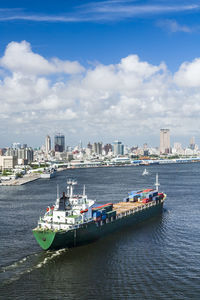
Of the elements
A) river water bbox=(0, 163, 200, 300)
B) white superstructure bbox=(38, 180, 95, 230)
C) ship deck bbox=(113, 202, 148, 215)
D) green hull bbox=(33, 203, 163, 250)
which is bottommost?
river water bbox=(0, 163, 200, 300)

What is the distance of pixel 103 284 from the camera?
72.6ft

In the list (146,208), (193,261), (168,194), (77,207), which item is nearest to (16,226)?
(77,207)

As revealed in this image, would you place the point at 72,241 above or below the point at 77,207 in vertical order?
below

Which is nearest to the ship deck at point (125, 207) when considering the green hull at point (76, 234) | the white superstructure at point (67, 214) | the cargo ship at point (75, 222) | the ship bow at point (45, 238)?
the cargo ship at point (75, 222)

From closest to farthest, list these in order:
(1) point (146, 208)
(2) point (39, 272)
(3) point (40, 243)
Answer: (2) point (39, 272)
(3) point (40, 243)
(1) point (146, 208)

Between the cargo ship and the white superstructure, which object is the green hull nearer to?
the cargo ship

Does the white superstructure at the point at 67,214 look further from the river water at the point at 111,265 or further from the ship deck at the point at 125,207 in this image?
the ship deck at the point at 125,207

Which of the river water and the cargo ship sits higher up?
the cargo ship

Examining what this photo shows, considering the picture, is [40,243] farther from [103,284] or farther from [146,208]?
[146,208]

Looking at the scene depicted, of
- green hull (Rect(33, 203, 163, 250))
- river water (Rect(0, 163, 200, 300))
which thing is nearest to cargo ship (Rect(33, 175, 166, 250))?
green hull (Rect(33, 203, 163, 250))

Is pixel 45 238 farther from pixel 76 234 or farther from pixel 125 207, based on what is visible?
pixel 125 207

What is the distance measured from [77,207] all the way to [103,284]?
35.1ft

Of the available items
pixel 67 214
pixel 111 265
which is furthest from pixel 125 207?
pixel 111 265

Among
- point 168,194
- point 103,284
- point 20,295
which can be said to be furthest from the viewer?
point 168,194
